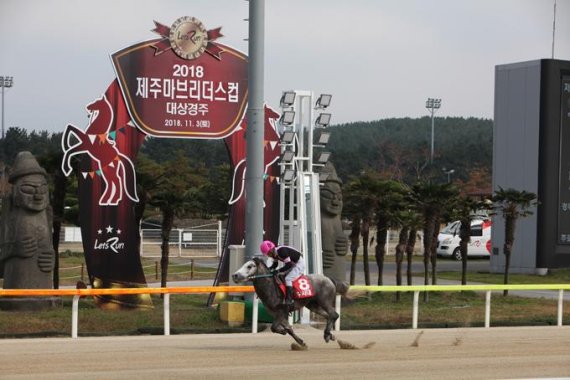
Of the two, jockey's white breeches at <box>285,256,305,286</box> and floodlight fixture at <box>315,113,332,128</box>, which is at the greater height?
floodlight fixture at <box>315,113,332,128</box>

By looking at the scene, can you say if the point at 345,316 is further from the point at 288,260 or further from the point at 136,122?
the point at 288,260

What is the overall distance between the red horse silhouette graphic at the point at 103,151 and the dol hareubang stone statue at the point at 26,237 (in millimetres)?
783

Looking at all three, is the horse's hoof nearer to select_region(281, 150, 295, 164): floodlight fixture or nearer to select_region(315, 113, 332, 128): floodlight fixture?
select_region(281, 150, 295, 164): floodlight fixture

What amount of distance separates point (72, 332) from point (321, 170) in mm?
6426

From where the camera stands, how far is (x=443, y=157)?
105938 mm

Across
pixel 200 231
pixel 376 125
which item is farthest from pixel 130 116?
pixel 376 125

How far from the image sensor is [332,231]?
857 inches

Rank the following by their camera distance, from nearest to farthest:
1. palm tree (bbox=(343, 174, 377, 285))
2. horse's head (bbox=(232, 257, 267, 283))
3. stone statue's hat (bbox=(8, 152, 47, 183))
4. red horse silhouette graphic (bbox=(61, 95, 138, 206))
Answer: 1. horse's head (bbox=(232, 257, 267, 283))
2. stone statue's hat (bbox=(8, 152, 47, 183))
3. red horse silhouette graphic (bbox=(61, 95, 138, 206))
4. palm tree (bbox=(343, 174, 377, 285))

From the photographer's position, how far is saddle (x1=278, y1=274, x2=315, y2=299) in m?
13.8

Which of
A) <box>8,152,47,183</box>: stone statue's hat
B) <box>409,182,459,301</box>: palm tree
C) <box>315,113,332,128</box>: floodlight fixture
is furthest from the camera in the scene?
<box>409,182,459,301</box>: palm tree

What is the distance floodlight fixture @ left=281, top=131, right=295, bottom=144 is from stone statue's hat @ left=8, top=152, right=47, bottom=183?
4.69 metres

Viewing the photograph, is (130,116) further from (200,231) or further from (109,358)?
(200,231)

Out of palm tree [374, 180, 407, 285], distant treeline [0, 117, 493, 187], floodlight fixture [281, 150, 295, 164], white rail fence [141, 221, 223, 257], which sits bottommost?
white rail fence [141, 221, 223, 257]

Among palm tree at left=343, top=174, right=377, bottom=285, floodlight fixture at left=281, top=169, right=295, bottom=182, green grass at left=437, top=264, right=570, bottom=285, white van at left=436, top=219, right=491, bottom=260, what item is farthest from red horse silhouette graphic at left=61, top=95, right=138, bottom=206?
white van at left=436, top=219, right=491, bottom=260
